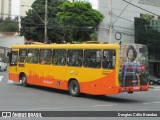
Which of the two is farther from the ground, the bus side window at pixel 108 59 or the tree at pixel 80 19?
the tree at pixel 80 19

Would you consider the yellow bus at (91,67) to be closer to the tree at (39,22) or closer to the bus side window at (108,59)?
the bus side window at (108,59)

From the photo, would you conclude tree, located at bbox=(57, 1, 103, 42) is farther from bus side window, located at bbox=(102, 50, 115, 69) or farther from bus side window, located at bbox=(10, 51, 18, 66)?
bus side window, located at bbox=(102, 50, 115, 69)

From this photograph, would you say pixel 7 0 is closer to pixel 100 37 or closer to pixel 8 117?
pixel 100 37

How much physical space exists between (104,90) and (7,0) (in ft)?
320

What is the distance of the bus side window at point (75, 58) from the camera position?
19.4 metres

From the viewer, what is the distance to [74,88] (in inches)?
780

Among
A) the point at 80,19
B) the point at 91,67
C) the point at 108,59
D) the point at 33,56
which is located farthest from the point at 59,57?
the point at 80,19

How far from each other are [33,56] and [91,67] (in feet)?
18.5

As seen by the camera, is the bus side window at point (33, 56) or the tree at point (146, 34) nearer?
the bus side window at point (33, 56)

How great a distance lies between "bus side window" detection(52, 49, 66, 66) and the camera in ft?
67.4

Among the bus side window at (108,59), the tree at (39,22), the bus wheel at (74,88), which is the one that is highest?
the tree at (39,22)

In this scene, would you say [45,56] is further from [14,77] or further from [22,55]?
[14,77]

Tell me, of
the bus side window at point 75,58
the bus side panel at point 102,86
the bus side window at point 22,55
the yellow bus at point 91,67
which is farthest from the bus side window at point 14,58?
the bus side panel at point 102,86

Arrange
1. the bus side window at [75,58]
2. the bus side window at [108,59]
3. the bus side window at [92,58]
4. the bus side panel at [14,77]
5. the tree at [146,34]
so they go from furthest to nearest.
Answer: the tree at [146,34] → the bus side panel at [14,77] → the bus side window at [75,58] → the bus side window at [92,58] → the bus side window at [108,59]
